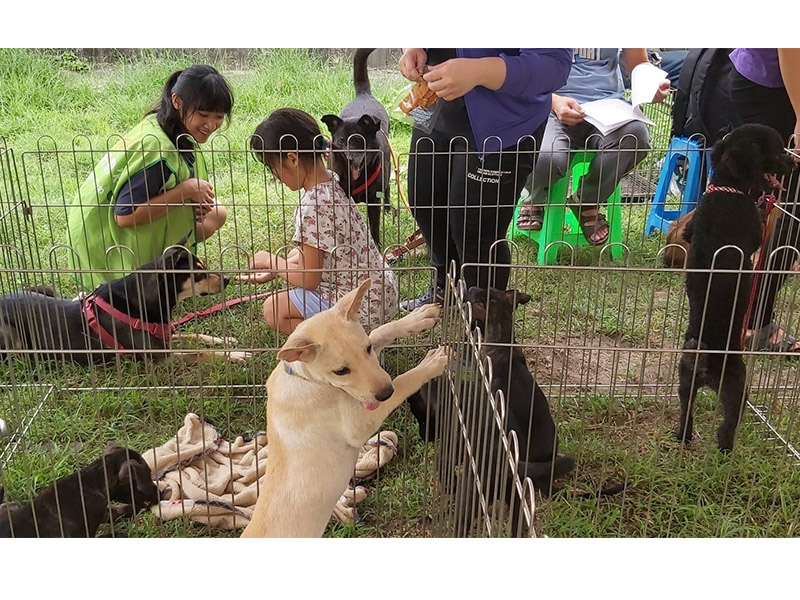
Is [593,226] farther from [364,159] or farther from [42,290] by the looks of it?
[42,290]

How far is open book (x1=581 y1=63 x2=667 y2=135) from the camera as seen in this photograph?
15.1 feet

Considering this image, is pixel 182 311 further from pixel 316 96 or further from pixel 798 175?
pixel 316 96

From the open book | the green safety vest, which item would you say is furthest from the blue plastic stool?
the green safety vest

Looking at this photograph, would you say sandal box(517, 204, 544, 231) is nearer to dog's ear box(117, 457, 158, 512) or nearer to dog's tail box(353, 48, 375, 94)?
dog's tail box(353, 48, 375, 94)

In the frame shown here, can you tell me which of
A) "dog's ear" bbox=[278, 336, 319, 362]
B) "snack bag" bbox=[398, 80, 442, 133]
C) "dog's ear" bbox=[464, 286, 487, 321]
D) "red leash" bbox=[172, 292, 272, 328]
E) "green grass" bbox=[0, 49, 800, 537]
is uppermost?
"snack bag" bbox=[398, 80, 442, 133]

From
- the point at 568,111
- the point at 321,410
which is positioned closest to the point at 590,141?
the point at 568,111

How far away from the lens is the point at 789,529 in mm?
2682

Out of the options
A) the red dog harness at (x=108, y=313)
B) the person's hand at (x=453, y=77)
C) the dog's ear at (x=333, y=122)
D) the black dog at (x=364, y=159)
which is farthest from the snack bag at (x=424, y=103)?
the red dog harness at (x=108, y=313)

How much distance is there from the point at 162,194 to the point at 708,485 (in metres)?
2.81

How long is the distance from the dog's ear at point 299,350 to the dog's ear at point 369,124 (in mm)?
2445

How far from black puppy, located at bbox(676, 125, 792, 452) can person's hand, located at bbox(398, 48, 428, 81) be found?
4.22 ft

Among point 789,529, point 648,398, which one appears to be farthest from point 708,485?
point 648,398

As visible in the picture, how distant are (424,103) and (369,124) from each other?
2.80 ft

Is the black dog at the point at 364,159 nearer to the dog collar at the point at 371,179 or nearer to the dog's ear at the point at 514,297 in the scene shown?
the dog collar at the point at 371,179
